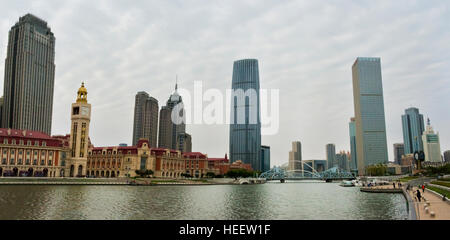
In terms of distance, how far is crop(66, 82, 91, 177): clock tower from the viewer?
159m

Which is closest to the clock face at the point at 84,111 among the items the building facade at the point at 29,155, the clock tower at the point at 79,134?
the clock tower at the point at 79,134

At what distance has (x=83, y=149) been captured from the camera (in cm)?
16275

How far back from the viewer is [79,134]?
530ft

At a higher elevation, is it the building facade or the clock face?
the clock face

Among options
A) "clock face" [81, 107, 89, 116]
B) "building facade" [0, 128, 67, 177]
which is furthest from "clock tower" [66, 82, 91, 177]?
"building facade" [0, 128, 67, 177]

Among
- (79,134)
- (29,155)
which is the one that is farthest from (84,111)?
(29,155)

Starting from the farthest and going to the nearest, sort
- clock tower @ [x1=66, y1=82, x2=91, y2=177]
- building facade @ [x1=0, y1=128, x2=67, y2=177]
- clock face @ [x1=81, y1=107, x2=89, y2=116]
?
clock face @ [x1=81, y1=107, x2=89, y2=116] → clock tower @ [x1=66, y1=82, x2=91, y2=177] → building facade @ [x1=0, y1=128, x2=67, y2=177]

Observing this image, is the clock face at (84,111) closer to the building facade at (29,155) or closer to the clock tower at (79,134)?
the clock tower at (79,134)

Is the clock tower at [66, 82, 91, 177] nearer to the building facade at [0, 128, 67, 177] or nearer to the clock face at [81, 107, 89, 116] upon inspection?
the clock face at [81, 107, 89, 116]

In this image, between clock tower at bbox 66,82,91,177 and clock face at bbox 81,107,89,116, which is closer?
clock tower at bbox 66,82,91,177

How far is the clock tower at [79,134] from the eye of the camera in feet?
522
